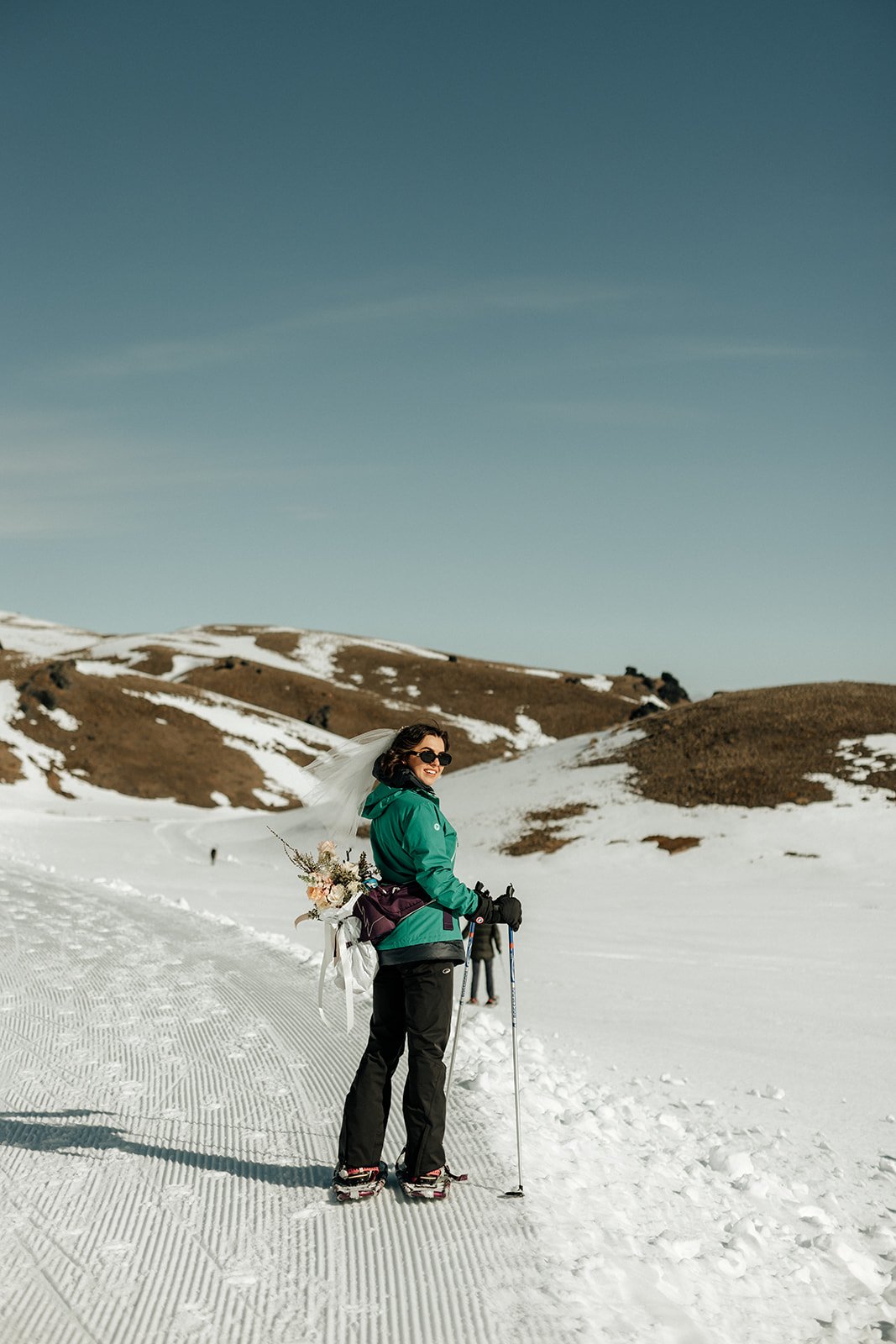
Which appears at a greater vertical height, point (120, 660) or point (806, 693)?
point (120, 660)

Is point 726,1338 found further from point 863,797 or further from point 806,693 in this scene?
point 806,693

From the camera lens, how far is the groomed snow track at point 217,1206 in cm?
419

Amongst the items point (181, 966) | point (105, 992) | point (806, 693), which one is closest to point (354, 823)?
point (105, 992)

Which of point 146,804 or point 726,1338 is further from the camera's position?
point 146,804

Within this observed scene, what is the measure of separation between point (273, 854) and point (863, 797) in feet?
74.2

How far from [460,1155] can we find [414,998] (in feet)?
4.90

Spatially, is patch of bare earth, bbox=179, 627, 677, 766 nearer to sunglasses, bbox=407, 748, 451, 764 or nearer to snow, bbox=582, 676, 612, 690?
snow, bbox=582, 676, 612, 690

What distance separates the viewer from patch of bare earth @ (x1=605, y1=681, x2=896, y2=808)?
36219 millimetres

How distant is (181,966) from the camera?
12.9 meters

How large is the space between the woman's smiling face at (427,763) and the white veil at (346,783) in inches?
8.7

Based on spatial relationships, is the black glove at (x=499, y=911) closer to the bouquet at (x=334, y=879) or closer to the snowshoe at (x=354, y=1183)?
the bouquet at (x=334, y=879)

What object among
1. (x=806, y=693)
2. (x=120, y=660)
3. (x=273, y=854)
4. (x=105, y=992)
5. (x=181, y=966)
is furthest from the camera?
(x=120, y=660)

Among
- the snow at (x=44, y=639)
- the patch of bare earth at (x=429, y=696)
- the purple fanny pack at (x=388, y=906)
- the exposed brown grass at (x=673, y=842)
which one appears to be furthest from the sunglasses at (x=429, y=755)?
the snow at (x=44, y=639)

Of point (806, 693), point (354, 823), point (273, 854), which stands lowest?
point (273, 854)
